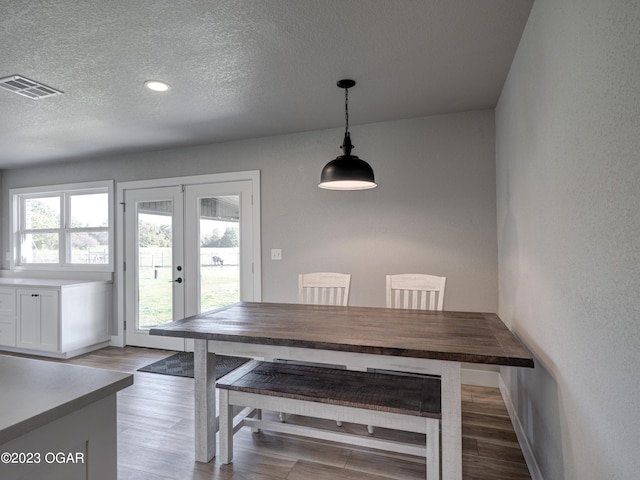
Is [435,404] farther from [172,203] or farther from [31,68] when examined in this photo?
[172,203]

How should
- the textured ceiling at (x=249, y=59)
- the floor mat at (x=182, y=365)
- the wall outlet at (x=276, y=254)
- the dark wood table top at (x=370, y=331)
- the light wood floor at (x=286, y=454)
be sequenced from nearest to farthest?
the dark wood table top at (x=370, y=331) → the textured ceiling at (x=249, y=59) → the light wood floor at (x=286, y=454) → the floor mat at (x=182, y=365) → the wall outlet at (x=276, y=254)

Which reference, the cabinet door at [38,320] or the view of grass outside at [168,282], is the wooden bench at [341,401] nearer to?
the view of grass outside at [168,282]

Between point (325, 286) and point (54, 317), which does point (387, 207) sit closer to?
point (325, 286)

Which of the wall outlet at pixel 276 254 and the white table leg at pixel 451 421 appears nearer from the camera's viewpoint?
the white table leg at pixel 451 421

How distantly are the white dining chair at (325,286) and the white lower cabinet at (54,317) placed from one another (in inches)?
117

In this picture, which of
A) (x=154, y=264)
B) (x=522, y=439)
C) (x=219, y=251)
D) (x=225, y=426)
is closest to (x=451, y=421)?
(x=522, y=439)

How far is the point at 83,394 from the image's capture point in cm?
78

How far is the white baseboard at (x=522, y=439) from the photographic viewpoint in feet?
6.07

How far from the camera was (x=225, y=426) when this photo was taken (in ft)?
6.72

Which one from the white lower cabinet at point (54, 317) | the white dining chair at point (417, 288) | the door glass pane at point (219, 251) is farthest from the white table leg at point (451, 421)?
the white lower cabinet at point (54, 317)

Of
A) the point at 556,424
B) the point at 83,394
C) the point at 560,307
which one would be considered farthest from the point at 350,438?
the point at 83,394

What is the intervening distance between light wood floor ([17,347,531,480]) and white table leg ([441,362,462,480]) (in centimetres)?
35

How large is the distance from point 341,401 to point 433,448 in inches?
18.6

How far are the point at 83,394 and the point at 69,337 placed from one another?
13.5 ft
